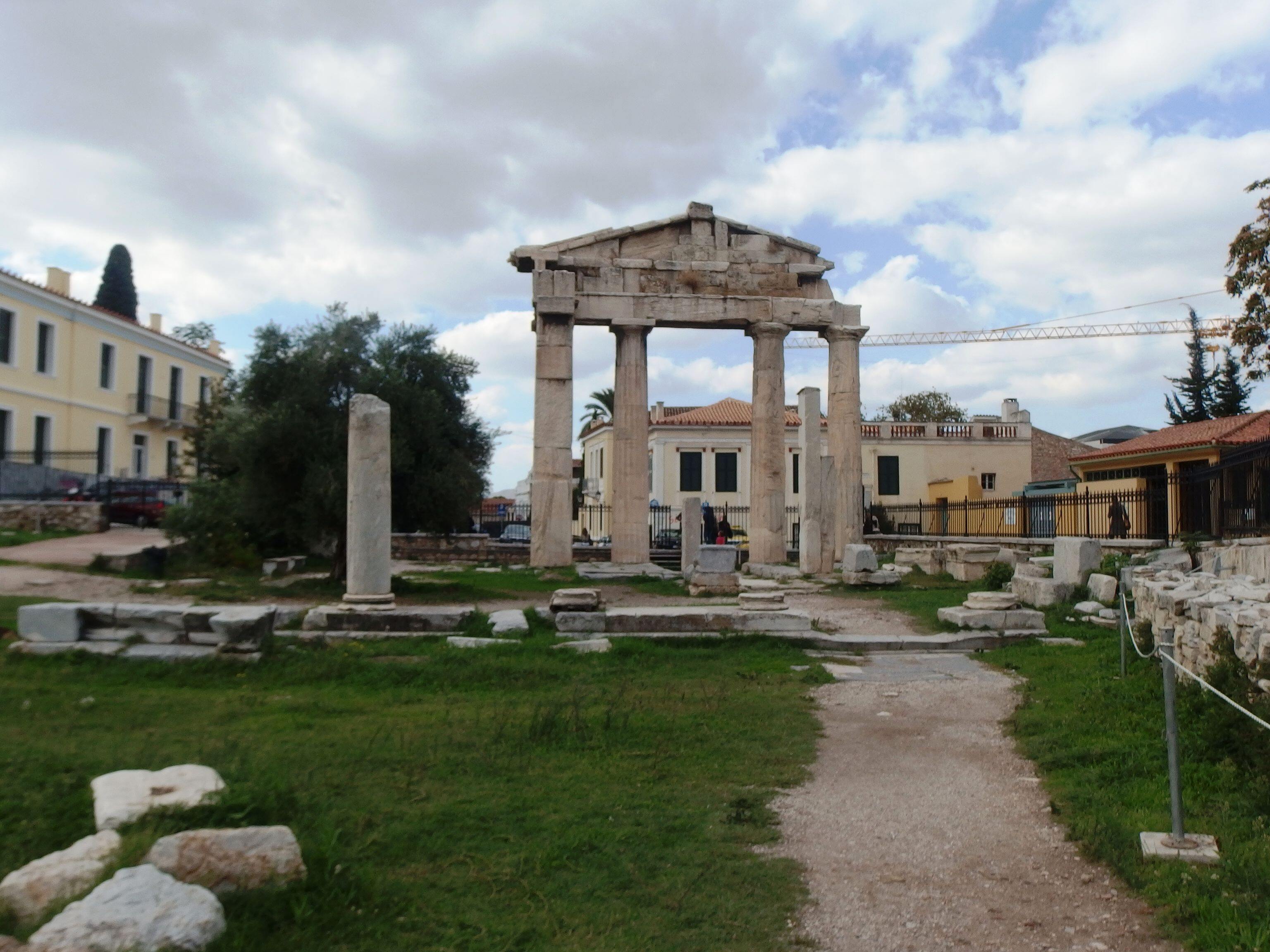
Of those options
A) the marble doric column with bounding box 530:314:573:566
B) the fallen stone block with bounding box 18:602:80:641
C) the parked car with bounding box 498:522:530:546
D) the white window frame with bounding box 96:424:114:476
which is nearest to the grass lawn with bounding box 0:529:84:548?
the marble doric column with bounding box 530:314:573:566

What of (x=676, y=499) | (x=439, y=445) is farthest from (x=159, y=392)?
(x=439, y=445)

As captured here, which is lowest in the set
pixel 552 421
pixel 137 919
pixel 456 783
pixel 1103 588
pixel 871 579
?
pixel 456 783

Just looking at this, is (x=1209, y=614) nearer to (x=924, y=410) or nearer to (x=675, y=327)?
(x=675, y=327)

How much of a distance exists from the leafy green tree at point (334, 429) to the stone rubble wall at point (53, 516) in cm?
942

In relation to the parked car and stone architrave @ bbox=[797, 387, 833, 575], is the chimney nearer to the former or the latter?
the parked car

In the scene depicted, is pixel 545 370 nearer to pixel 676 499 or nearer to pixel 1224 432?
pixel 1224 432

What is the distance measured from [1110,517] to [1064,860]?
58.5 feet

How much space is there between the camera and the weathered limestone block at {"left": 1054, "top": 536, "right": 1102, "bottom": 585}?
51.1ft

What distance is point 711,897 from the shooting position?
4.66 m

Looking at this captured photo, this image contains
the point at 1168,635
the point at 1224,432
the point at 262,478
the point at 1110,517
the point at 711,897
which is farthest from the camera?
the point at 1224,432

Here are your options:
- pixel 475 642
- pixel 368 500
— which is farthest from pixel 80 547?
pixel 475 642

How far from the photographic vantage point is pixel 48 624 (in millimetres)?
10688

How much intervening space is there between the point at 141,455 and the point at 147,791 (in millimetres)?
39674

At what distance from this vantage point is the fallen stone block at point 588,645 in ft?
38.0
